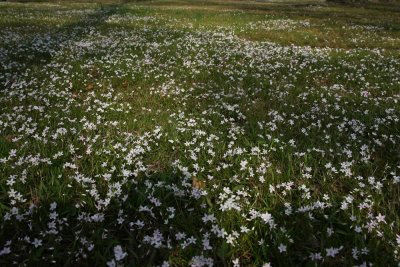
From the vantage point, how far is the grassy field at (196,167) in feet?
12.8

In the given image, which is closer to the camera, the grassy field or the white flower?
the white flower

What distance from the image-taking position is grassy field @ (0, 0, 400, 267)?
3.90 metres

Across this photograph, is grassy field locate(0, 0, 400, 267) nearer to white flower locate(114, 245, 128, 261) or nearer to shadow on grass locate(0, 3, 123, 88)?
white flower locate(114, 245, 128, 261)

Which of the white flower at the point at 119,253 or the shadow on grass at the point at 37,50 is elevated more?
the shadow on grass at the point at 37,50

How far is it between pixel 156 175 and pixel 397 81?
9.71 meters

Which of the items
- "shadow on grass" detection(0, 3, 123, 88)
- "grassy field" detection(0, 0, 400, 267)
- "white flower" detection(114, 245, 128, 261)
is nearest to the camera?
"white flower" detection(114, 245, 128, 261)

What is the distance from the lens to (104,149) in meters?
5.95

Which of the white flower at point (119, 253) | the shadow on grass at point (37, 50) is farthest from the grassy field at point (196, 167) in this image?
the shadow on grass at point (37, 50)

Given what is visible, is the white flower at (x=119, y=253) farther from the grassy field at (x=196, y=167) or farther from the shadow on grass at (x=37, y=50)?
the shadow on grass at (x=37, y=50)

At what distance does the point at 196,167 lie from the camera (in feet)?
17.8

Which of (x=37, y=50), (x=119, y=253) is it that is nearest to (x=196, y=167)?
(x=119, y=253)

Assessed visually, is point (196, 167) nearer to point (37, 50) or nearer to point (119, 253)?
point (119, 253)

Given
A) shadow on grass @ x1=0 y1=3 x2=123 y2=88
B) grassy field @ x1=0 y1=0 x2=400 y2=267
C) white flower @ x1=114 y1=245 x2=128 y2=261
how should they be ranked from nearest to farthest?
white flower @ x1=114 y1=245 x2=128 y2=261, grassy field @ x1=0 y1=0 x2=400 y2=267, shadow on grass @ x1=0 y1=3 x2=123 y2=88

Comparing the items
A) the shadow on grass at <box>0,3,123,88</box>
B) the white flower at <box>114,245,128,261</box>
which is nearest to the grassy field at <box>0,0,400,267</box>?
the white flower at <box>114,245,128,261</box>
